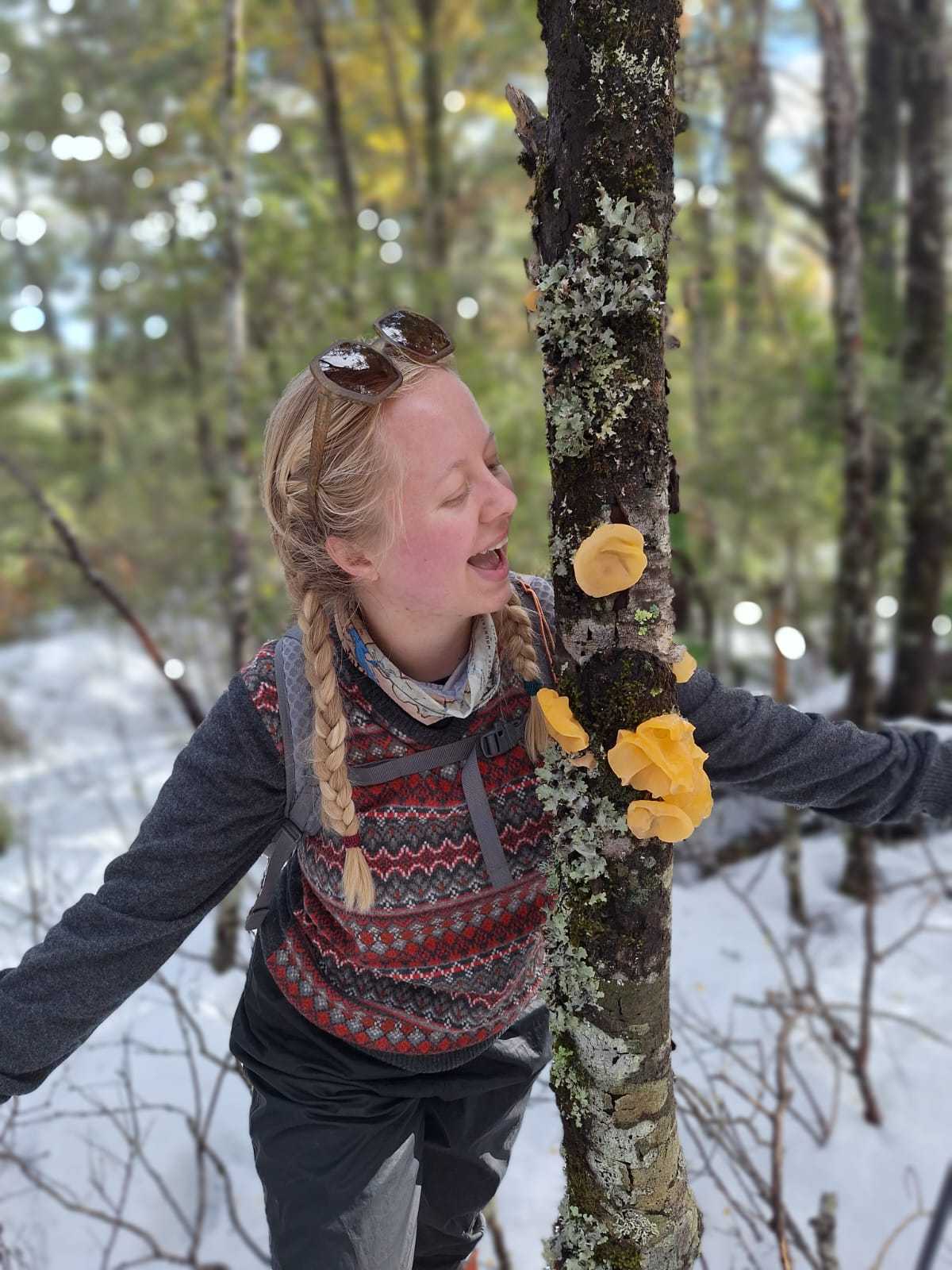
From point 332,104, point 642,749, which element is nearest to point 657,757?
point 642,749

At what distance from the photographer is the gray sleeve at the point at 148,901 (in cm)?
124

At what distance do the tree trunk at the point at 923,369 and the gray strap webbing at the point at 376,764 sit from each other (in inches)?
179

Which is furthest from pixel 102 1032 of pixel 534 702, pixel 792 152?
pixel 792 152

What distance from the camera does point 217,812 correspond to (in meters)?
1.29

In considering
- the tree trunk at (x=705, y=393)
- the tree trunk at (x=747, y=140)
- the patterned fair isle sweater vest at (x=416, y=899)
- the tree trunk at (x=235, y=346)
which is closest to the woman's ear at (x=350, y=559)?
the patterned fair isle sweater vest at (x=416, y=899)

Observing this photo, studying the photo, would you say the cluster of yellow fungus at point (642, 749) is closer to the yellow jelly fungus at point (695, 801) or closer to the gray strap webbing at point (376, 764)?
the yellow jelly fungus at point (695, 801)

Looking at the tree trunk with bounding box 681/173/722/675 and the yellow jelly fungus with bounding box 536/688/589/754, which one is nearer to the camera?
the yellow jelly fungus with bounding box 536/688/589/754

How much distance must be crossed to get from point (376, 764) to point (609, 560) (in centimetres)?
48

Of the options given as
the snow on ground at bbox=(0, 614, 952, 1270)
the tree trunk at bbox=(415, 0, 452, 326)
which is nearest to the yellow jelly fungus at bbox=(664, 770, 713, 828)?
the snow on ground at bbox=(0, 614, 952, 1270)

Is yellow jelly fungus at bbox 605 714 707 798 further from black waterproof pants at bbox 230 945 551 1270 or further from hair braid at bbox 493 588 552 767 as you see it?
black waterproof pants at bbox 230 945 551 1270

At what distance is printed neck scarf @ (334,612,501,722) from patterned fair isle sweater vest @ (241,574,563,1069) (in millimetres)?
23

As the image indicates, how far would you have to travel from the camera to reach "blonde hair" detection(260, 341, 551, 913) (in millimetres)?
1254

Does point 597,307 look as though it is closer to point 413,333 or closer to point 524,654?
point 413,333

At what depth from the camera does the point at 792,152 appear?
10.1 m
